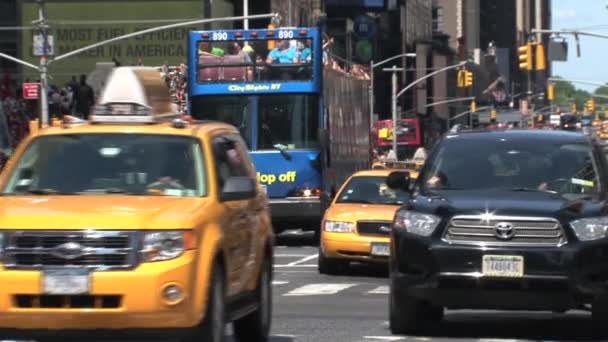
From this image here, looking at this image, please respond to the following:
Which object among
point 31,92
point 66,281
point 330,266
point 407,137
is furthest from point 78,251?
point 407,137

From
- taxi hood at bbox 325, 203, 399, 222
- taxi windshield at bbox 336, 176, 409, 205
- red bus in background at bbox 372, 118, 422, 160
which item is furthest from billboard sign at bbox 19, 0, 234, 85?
taxi hood at bbox 325, 203, 399, 222

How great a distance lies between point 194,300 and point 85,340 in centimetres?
77

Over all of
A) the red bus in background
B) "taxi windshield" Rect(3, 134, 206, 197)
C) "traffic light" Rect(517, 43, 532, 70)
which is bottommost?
the red bus in background

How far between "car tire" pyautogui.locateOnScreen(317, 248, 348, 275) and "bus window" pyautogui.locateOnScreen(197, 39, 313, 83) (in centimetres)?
749

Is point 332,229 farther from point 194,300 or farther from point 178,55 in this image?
point 178,55

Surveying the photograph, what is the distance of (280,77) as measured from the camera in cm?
2889

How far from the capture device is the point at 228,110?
94.3 feet

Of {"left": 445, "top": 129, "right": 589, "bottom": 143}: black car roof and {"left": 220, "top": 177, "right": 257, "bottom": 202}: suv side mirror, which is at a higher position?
{"left": 445, "top": 129, "right": 589, "bottom": 143}: black car roof

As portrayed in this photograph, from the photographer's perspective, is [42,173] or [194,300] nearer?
[194,300]

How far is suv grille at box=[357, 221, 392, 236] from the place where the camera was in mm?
21250

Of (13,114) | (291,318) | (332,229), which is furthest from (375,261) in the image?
(13,114)

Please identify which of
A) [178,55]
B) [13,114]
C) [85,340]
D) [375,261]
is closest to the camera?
[85,340]

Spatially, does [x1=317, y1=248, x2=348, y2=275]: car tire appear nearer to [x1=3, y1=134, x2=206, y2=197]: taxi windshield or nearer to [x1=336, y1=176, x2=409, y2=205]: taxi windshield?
[x1=336, y1=176, x2=409, y2=205]: taxi windshield

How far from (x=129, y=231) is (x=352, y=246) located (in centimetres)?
1150
